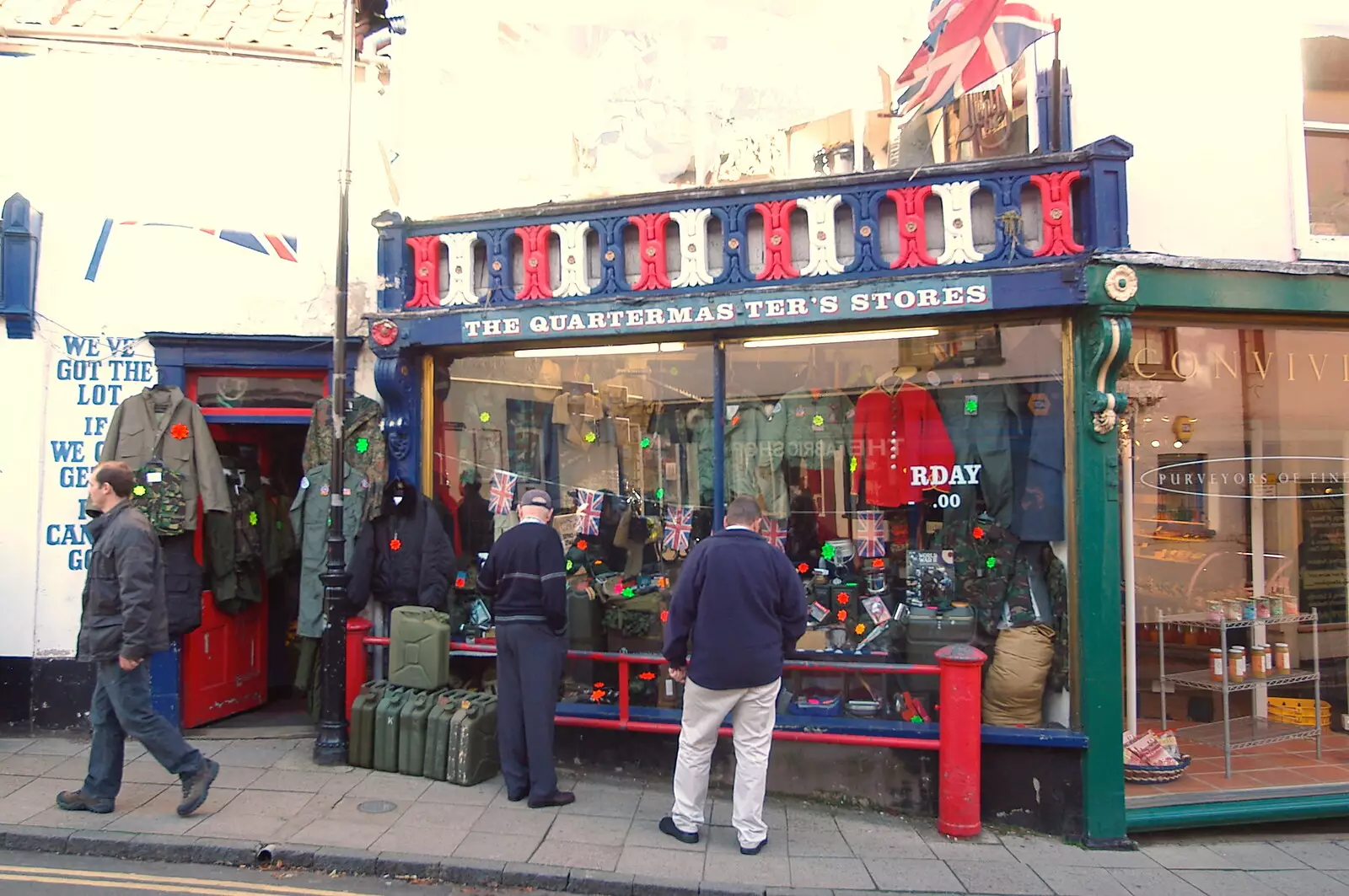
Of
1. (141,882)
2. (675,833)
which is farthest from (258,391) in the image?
(675,833)

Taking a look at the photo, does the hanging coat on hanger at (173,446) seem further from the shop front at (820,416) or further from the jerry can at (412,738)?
the jerry can at (412,738)

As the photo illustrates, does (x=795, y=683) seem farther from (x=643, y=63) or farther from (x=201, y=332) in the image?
(x=201, y=332)

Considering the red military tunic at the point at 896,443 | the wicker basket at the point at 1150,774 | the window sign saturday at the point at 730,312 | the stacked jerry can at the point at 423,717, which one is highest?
the window sign saturday at the point at 730,312

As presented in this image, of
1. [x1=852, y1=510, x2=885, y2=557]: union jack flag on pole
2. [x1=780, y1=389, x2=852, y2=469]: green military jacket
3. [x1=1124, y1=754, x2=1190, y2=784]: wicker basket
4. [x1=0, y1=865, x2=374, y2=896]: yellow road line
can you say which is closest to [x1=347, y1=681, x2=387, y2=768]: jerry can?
[x1=0, y1=865, x2=374, y2=896]: yellow road line

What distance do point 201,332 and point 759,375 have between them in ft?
14.7

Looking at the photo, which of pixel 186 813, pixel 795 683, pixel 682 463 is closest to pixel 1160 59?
pixel 682 463

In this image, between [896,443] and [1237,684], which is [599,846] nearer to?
[896,443]

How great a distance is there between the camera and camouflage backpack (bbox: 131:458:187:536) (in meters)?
6.77

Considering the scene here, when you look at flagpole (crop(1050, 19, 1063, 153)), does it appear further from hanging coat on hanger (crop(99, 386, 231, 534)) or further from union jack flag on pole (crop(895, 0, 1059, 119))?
hanging coat on hanger (crop(99, 386, 231, 534))

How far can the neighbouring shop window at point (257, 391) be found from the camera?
7324 mm

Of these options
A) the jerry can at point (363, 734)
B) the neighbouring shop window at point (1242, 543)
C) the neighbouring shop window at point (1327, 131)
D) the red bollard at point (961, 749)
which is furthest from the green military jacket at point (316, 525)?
the neighbouring shop window at point (1327, 131)

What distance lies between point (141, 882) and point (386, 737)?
1.80m

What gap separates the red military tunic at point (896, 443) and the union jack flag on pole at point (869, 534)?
0.10m

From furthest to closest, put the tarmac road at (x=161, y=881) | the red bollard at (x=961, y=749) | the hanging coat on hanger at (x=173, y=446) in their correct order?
the hanging coat on hanger at (x=173, y=446)
the red bollard at (x=961, y=749)
the tarmac road at (x=161, y=881)
